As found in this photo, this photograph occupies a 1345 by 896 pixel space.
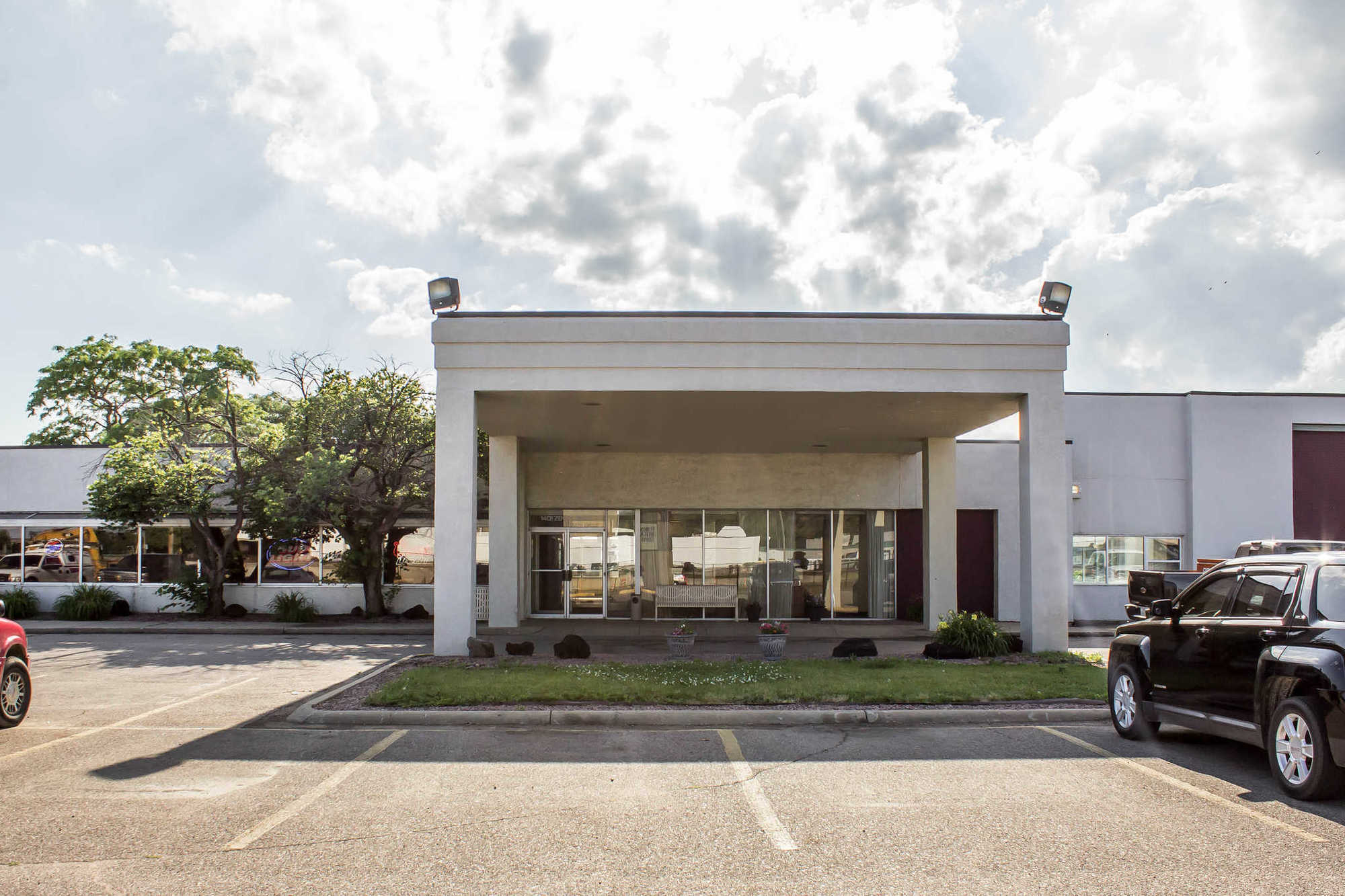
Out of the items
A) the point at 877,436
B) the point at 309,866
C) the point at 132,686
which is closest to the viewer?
the point at 309,866

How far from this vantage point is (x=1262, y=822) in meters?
5.99

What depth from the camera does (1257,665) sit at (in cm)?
703

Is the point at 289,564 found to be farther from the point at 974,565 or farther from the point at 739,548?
the point at 974,565

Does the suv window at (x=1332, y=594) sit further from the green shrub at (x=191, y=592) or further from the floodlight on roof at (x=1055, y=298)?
the green shrub at (x=191, y=592)

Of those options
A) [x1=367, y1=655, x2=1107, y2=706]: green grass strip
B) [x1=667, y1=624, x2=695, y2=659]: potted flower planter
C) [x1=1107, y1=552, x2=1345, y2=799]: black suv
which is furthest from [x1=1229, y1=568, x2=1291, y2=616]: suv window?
[x1=667, y1=624, x2=695, y2=659]: potted flower planter

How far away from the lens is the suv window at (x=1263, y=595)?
23.4 ft

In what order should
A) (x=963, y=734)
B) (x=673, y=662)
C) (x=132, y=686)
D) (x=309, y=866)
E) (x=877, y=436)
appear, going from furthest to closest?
(x=877, y=436) → (x=673, y=662) → (x=132, y=686) → (x=963, y=734) → (x=309, y=866)

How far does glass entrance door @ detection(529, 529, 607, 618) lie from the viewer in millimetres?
22547

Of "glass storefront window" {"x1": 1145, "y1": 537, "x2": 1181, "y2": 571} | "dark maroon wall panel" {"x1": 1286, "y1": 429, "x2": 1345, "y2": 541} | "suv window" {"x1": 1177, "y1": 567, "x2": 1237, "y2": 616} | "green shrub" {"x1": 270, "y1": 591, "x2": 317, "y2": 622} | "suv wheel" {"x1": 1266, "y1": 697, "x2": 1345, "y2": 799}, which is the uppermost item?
"dark maroon wall panel" {"x1": 1286, "y1": 429, "x2": 1345, "y2": 541}

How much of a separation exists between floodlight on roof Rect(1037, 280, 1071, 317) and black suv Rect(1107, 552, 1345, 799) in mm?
6623

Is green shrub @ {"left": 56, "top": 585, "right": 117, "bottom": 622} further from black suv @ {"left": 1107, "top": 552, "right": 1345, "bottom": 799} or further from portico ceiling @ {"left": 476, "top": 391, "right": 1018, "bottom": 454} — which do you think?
black suv @ {"left": 1107, "top": 552, "right": 1345, "bottom": 799}

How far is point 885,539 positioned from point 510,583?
929 cm

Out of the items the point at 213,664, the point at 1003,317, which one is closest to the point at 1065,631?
the point at 1003,317

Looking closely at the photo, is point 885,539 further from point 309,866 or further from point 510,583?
point 309,866
